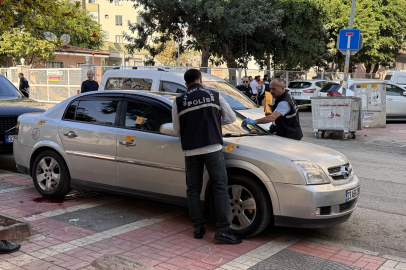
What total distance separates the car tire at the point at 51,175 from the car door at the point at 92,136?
242mm

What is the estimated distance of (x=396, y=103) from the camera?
18.7 metres

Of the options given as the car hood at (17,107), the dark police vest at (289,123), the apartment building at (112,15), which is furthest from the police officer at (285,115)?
the apartment building at (112,15)

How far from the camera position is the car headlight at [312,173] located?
4883 millimetres

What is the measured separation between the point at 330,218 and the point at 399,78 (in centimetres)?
2189

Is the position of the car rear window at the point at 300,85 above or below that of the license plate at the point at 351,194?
above

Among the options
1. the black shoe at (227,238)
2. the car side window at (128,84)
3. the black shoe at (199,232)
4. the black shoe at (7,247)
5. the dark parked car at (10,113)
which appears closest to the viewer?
the black shoe at (7,247)

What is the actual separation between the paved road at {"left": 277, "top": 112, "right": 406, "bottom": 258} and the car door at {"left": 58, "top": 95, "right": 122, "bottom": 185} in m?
2.34

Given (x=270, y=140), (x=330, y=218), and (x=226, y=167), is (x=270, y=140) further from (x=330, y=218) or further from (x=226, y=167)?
(x=330, y=218)

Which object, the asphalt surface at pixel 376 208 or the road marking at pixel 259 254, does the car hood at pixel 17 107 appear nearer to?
the asphalt surface at pixel 376 208

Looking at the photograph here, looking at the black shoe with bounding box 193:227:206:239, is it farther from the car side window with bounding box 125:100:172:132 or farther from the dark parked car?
the dark parked car

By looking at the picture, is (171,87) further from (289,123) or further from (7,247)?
(7,247)

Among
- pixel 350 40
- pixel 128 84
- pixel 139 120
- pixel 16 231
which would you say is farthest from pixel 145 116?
pixel 350 40

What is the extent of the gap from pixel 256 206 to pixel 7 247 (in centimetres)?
254

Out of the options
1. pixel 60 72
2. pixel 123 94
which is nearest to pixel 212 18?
pixel 60 72
